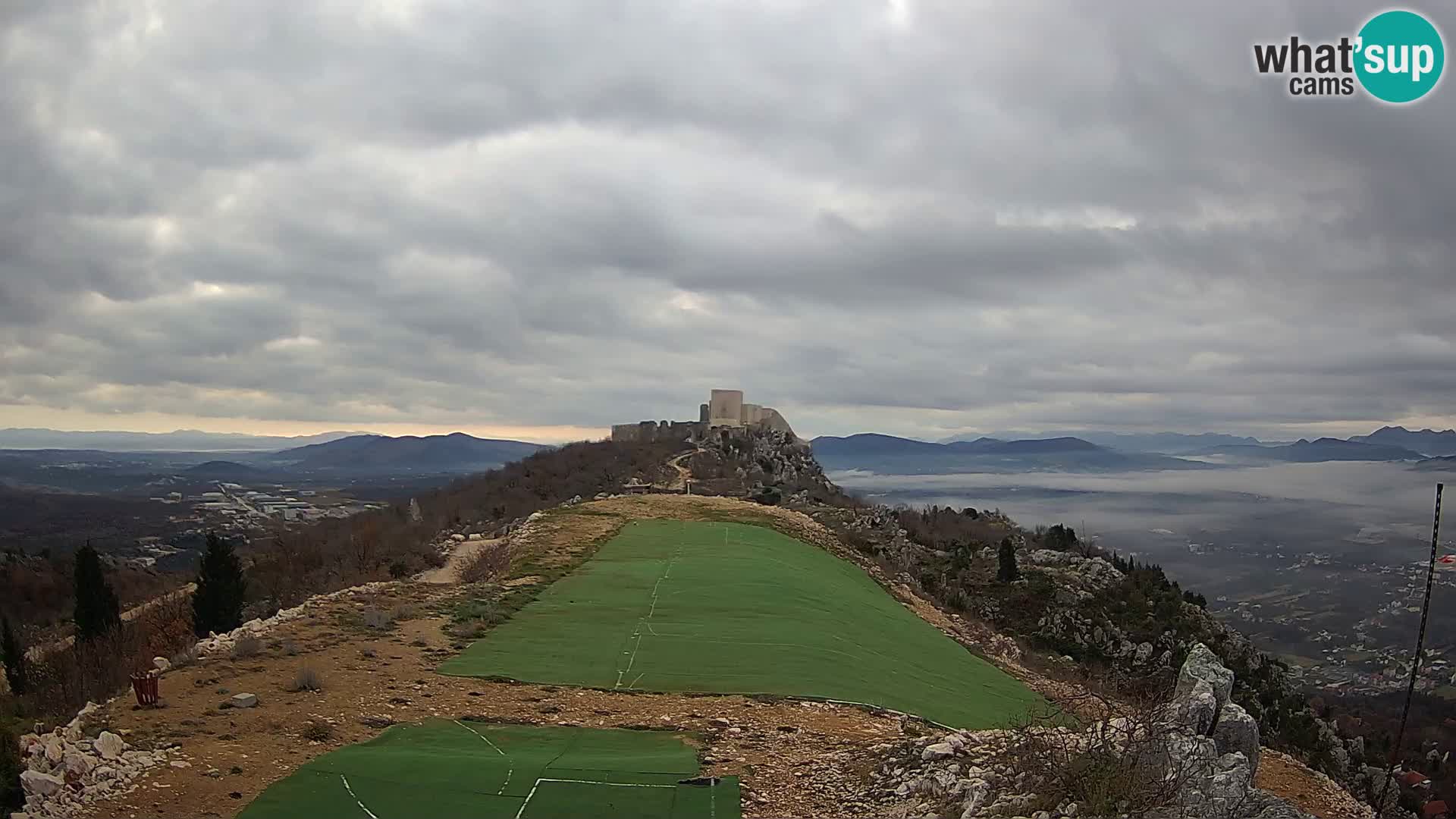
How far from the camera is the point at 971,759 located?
31.0 ft

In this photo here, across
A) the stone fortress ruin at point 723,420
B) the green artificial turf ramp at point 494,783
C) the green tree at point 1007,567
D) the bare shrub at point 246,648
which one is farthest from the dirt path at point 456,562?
the stone fortress ruin at point 723,420

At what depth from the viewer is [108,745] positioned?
8.98 meters

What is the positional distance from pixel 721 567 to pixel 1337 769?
69.9 feet

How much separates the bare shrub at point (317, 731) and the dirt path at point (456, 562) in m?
12.6

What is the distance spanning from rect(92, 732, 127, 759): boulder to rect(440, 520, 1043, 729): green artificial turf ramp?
5297 mm

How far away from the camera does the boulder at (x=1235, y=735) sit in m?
8.66

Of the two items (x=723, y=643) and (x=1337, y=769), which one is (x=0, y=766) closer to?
(x=723, y=643)

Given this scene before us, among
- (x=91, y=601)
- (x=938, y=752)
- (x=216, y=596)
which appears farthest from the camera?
(x=91, y=601)

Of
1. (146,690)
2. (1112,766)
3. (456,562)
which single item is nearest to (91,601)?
(456,562)

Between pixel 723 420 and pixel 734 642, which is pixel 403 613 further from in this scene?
pixel 723 420

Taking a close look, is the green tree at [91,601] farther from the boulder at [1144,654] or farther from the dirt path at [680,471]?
the boulder at [1144,654]

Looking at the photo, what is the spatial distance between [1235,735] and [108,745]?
11.1 m

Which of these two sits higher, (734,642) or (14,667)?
(734,642)

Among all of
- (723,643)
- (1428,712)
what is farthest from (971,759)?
(1428,712)
